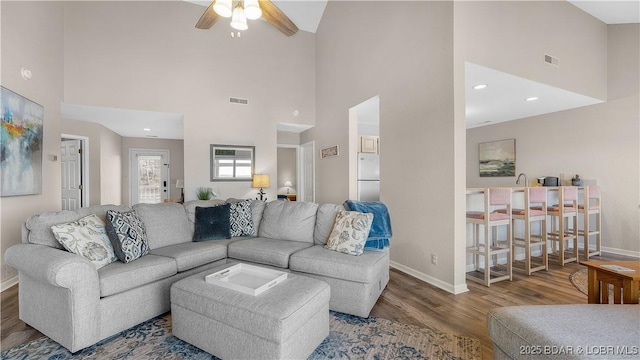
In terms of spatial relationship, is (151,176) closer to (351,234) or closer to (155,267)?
(155,267)

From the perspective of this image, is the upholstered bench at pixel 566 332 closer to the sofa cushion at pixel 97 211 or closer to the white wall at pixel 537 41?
the white wall at pixel 537 41


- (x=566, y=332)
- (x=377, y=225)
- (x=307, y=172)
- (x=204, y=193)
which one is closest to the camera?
(x=566, y=332)

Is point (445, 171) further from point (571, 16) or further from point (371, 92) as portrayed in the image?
point (571, 16)

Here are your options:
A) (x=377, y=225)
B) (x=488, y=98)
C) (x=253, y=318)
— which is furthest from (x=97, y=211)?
(x=488, y=98)

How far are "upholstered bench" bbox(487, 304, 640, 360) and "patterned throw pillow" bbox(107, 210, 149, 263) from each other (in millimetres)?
2558

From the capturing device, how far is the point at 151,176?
7.84m

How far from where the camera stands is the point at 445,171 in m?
2.83

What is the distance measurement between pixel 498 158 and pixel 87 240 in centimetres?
645

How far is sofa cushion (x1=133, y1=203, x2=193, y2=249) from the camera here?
8.91 ft

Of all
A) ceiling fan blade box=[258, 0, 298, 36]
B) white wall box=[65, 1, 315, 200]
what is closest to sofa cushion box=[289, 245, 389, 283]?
ceiling fan blade box=[258, 0, 298, 36]

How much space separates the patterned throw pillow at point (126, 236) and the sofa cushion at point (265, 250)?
78 cm

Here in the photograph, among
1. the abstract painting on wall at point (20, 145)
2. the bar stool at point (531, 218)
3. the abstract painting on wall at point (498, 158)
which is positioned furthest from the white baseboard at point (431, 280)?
the abstract painting on wall at point (20, 145)

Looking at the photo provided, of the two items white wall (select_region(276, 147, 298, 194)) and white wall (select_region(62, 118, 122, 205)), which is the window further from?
white wall (select_region(276, 147, 298, 194))

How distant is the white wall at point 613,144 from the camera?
3951 mm
